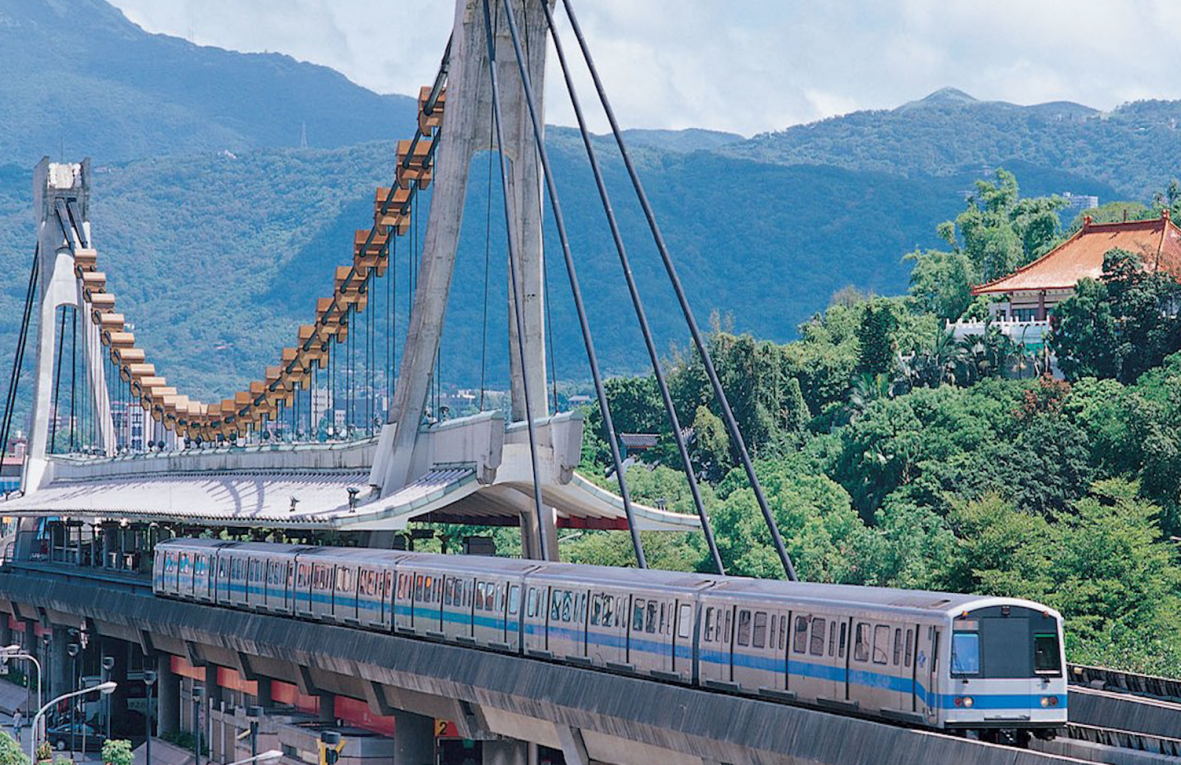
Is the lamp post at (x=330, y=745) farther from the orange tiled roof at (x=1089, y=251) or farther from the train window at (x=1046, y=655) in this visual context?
the orange tiled roof at (x=1089, y=251)

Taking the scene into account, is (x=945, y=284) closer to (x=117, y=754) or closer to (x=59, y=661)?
(x=59, y=661)

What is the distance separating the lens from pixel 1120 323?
368 feet

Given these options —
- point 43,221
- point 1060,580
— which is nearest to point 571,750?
point 1060,580

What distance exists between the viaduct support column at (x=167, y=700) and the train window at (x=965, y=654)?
50465mm

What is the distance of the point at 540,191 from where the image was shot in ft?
197

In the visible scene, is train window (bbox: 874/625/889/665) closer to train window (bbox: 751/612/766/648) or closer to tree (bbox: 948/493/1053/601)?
train window (bbox: 751/612/766/648)

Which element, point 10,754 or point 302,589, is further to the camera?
point 302,589

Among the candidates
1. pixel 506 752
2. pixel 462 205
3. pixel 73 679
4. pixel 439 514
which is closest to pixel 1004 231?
pixel 73 679

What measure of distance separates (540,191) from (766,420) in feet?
265

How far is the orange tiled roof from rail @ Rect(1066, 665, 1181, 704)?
84.8 m

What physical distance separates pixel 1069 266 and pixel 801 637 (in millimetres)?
103549

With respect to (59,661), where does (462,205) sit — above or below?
above

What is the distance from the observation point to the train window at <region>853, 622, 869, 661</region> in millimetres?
32381

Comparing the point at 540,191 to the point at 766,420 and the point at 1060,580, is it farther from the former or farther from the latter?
the point at 766,420
